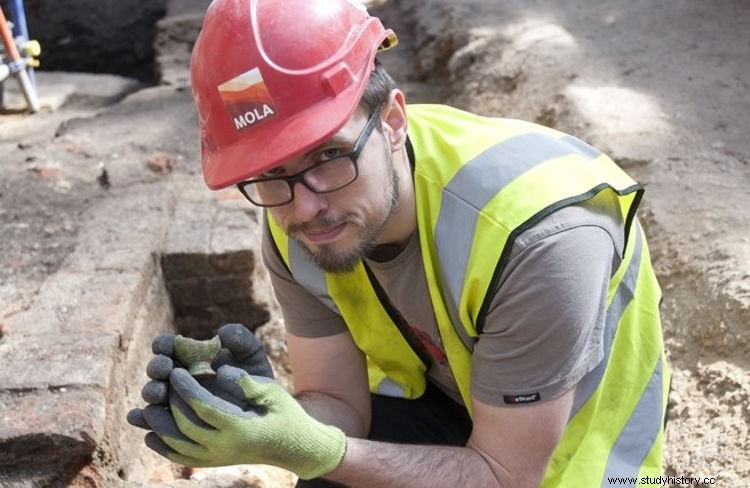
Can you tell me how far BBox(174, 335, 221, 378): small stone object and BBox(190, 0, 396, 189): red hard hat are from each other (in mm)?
306

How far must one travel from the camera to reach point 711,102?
11.4ft

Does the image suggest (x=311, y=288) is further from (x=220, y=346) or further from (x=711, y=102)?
(x=711, y=102)

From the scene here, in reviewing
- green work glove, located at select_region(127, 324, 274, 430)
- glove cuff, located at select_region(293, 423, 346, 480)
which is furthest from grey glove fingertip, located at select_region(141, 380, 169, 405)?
glove cuff, located at select_region(293, 423, 346, 480)

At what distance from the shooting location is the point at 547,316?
158cm

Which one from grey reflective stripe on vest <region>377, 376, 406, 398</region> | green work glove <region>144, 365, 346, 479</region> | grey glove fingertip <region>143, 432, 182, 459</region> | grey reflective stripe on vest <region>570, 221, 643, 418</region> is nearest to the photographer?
green work glove <region>144, 365, 346, 479</region>

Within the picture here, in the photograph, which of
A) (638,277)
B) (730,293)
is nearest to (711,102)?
(730,293)

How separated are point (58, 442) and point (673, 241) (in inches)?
70.9

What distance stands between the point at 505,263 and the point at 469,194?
18 centimetres

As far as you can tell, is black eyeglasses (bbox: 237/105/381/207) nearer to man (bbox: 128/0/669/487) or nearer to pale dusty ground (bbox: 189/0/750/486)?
man (bbox: 128/0/669/487)

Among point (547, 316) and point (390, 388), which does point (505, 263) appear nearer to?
point (547, 316)

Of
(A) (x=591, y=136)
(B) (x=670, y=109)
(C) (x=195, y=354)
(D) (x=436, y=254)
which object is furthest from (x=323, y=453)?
(B) (x=670, y=109)

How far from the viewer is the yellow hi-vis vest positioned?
5.45 ft

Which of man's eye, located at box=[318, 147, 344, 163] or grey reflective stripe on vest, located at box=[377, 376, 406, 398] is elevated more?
man's eye, located at box=[318, 147, 344, 163]

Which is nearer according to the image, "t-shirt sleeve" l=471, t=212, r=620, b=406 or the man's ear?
"t-shirt sleeve" l=471, t=212, r=620, b=406
